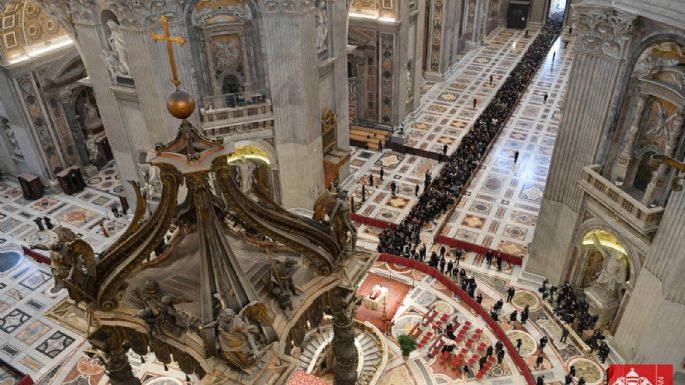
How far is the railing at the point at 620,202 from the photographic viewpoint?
14.0 meters

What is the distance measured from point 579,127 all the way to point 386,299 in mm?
8208

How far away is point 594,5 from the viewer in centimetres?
1430

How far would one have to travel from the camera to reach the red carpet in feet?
58.7

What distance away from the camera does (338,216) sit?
7746 millimetres

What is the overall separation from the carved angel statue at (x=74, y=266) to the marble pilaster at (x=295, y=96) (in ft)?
43.2

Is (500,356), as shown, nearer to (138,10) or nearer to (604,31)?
(604,31)

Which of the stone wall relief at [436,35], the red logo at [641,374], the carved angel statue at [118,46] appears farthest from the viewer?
the stone wall relief at [436,35]

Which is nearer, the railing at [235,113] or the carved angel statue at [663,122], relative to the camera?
the carved angel statue at [663,122]

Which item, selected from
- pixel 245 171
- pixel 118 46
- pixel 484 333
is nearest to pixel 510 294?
pixel 484 333

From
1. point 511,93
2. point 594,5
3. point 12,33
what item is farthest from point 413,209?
point 12,33

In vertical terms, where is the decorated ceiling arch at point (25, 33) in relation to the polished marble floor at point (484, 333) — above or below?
above

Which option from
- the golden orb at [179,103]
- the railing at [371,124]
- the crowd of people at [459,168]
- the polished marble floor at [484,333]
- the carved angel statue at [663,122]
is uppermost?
the golden orb at [179,103]

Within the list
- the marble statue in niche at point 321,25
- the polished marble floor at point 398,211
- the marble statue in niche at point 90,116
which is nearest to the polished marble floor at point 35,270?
the polished marble floor at point 398,211

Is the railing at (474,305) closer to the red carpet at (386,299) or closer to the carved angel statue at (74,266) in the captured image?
the red carpet at (386,299)
